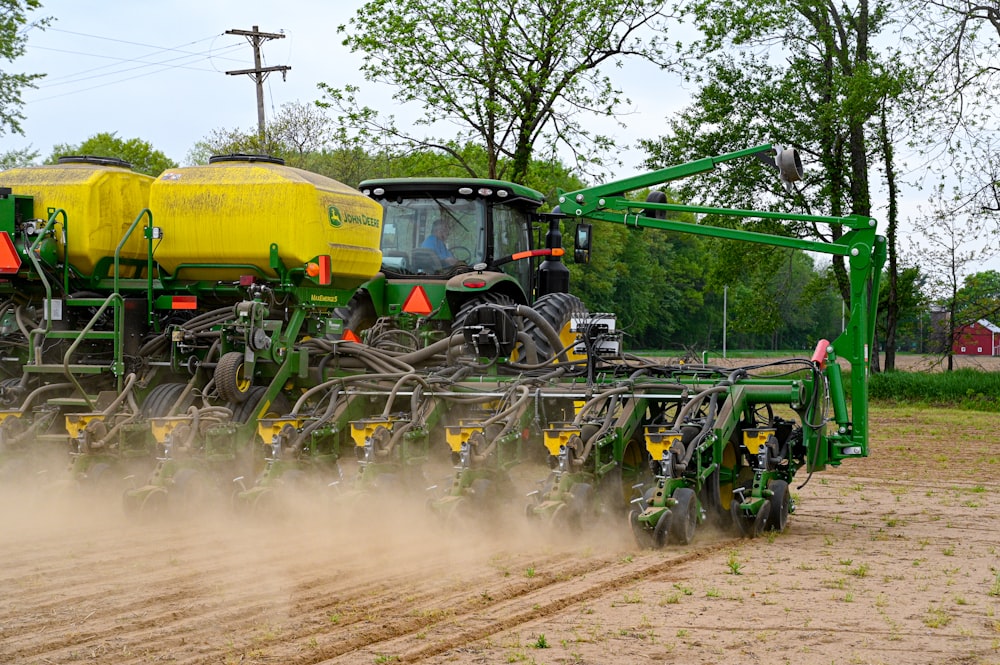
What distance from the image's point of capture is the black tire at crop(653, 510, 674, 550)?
7590mm

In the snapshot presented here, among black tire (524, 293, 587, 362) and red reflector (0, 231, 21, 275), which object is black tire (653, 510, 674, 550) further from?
red reflector (0, 231, 21, 275)

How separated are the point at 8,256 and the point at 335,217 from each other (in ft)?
7.83

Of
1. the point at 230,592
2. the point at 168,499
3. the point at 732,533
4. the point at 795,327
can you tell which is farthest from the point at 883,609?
the point at 795,327

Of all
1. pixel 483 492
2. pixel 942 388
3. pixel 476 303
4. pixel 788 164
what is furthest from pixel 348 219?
pixel 942 388

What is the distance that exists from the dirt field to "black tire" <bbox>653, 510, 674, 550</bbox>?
113 mm

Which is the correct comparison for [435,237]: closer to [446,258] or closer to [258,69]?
[446,258]

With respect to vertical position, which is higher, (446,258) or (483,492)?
(446,258)

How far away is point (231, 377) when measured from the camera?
888 cm

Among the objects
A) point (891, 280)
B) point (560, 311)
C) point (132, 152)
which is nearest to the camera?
point (560, 311)

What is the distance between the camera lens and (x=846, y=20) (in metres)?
26.0

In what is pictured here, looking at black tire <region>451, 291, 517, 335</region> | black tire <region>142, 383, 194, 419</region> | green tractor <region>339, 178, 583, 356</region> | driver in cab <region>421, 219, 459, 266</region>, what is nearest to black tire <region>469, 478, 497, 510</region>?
black tire <region>142, 383, 194, 419</region>

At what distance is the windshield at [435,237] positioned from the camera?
465 inches

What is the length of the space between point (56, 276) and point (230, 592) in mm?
4214

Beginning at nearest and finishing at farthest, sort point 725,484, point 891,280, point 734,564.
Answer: point 734,564 → point 725,484 → point 891,280
